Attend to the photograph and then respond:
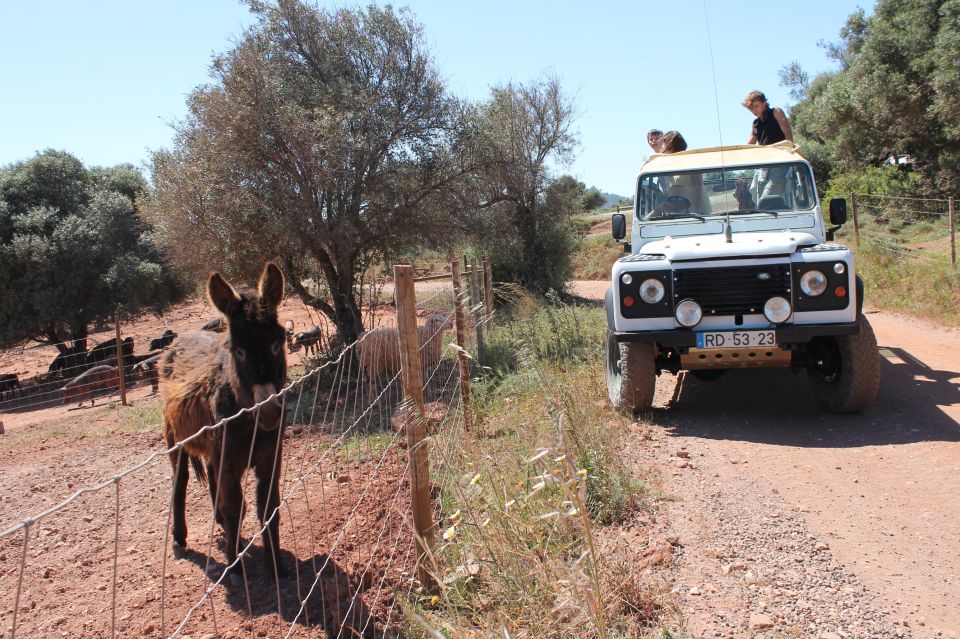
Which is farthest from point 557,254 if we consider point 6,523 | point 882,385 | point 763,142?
point 6,523

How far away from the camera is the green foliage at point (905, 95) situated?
17172 millimetres

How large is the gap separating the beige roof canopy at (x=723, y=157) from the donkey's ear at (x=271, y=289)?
477 centimetres

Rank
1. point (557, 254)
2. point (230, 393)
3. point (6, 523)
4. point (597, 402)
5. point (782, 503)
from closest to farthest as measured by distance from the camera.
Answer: point (230, 393), point (782, 503), point (6, 523), point (597, 402), point (557, 254)

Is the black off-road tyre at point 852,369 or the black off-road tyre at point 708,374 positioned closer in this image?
the black off-road tyre at point 852,369

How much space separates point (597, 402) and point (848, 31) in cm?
2685

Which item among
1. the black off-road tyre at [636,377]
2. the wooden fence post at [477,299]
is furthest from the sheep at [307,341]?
the black off-road tyre at [636,377]

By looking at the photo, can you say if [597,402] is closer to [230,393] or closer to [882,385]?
[882,385]

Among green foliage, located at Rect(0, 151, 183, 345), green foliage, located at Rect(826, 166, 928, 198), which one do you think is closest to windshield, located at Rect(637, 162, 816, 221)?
green foliage, located at Rect(0, 151, 183, 345)

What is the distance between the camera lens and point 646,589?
133 inches

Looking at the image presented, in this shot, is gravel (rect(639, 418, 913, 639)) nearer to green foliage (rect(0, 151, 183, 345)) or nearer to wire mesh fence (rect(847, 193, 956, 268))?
wire mesh fence (rect(847, 193, 956, 268))

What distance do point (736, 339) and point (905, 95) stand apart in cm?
1772

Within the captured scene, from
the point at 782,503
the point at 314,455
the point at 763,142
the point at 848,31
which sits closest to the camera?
the point at 782,503

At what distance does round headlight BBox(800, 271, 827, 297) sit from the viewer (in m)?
5.62

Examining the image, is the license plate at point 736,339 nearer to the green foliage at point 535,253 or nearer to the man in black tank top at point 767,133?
the man in black tank top at point 767,133
